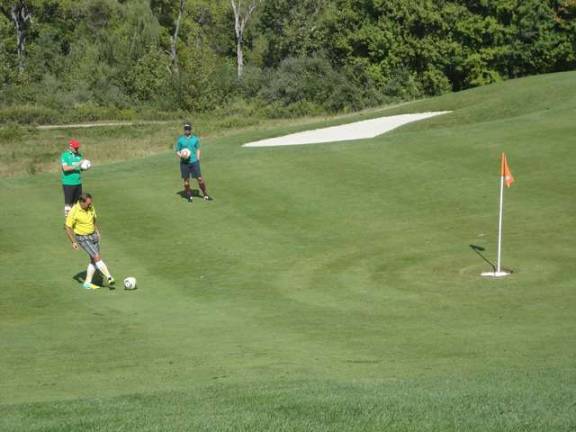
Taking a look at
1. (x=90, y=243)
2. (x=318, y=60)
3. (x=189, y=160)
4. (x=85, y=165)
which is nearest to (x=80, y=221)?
(x=90, y=243)

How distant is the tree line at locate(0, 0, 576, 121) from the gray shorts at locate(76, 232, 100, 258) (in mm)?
56322

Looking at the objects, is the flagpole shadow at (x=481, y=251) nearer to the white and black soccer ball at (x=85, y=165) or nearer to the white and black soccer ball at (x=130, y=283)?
the white and black soccer ball at (x=130, y=283)

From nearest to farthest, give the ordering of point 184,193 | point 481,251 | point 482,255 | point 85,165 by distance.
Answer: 1. point 482,255
2. point 481,251
3. point 85,165
4. point 184,193

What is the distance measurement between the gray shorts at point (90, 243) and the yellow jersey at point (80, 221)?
0.09 m

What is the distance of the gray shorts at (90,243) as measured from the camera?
71.4 feet

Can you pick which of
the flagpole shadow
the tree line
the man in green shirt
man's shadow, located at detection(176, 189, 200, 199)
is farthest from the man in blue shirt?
the tree line

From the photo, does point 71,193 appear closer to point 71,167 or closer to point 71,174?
point 71,174

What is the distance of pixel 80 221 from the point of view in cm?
2183

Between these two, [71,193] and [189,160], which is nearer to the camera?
[71,193]

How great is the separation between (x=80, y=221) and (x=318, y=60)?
63.9m

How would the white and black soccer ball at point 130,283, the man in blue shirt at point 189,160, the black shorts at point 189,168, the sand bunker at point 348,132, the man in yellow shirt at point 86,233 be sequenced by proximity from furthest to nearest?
the sand bunker at point 348,132 < the black shorts at point 189,168 < the man in blue shirt at point 189,160 < the man in yellow shirt at point 86,233 < the white and black soccer ball at point 130,283

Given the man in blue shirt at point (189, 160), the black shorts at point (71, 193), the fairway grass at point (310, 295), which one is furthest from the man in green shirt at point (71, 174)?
the man in blue shirt at point (189, 160)

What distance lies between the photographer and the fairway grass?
11.9 metres

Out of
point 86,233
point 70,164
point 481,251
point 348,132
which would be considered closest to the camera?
point 86,233
